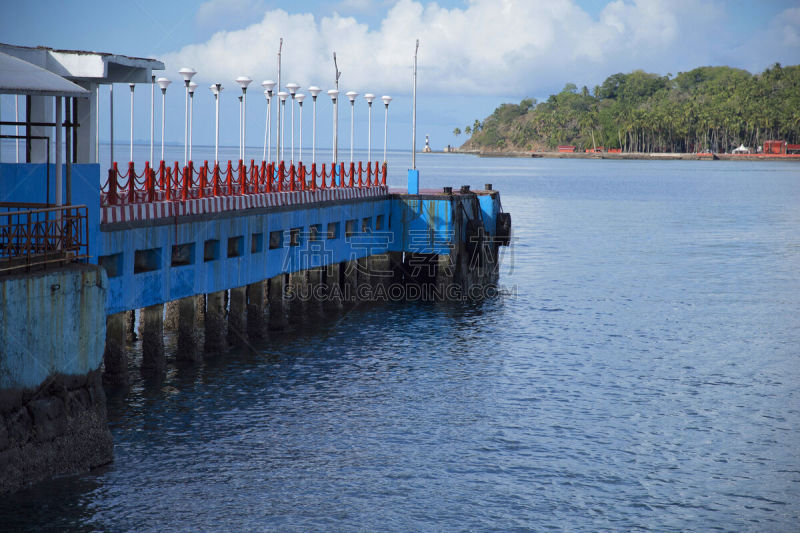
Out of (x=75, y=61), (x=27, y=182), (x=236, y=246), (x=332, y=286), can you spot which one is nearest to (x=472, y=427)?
(x=236, y=246)

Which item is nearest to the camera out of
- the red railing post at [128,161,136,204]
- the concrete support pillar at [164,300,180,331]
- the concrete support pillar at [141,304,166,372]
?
the red railing post at [128,161,136,204]

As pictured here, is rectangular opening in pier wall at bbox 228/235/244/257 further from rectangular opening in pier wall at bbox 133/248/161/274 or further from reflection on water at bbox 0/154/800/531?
rectangular opening in pier wall at bbox 133/248/161/274

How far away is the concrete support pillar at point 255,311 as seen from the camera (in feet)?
125

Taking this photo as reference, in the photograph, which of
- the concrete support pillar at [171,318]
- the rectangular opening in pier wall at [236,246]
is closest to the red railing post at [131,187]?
→ the rectangular opening in pier wall at [236,246]

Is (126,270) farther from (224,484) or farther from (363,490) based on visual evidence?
(363,490)

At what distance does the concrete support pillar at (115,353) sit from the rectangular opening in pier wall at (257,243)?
354 inches

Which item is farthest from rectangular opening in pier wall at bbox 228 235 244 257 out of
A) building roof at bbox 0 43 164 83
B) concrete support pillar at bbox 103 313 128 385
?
building roof at bbox 0 43 164 83

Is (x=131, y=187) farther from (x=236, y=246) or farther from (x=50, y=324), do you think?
(x=50, y=324)

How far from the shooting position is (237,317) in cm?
3709

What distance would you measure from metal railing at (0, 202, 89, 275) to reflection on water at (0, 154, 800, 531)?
4541 millimetres

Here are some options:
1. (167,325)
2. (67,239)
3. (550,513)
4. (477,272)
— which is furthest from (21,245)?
(477,272)

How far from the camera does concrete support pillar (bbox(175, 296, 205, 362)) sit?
107 ft

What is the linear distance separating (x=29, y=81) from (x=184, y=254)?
41.8 feet

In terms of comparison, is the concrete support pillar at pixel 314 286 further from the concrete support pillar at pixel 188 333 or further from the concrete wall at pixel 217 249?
the concrete support pillar at pixel 188 333
